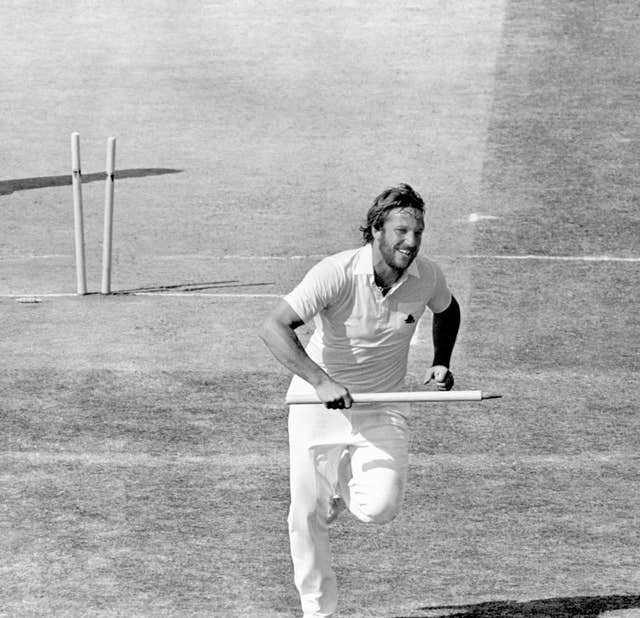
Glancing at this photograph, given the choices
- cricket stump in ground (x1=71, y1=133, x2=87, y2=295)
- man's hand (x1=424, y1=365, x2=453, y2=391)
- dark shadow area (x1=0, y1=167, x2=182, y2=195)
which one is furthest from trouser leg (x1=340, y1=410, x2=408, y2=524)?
dark shadow area (x1=0, y1=167, x2=182, y2=195)

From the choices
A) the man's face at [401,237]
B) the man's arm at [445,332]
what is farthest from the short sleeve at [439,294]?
the man's face at [401,237]

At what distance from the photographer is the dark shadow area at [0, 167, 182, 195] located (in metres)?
22.6

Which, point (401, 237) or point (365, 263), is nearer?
point (401, 237)

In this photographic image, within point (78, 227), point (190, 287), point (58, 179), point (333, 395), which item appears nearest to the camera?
point (333, 395)

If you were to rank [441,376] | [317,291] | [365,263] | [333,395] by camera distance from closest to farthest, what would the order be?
[333,395] < [317,291] < [365,263] < [441,376]

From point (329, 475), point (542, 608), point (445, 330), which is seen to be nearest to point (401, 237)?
point (445, 330)

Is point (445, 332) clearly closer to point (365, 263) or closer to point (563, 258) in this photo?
point (365, 263)

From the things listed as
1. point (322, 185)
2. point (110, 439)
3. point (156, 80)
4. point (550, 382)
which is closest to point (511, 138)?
point (322, 185)

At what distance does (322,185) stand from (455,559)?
43.6ft

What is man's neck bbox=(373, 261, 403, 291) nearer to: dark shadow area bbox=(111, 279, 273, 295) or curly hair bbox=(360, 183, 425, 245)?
curly hair bbox=(360, 183, 425, 245)

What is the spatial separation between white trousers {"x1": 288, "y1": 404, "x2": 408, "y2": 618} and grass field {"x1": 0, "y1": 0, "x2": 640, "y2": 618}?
0.56 metres

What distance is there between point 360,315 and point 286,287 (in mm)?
9016

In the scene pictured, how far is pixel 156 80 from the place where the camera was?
28391 millimetres

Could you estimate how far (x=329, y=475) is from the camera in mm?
8328
